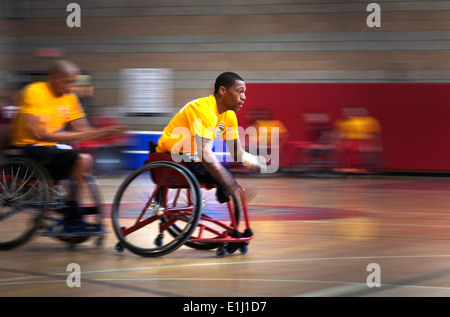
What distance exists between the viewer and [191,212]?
6641mm

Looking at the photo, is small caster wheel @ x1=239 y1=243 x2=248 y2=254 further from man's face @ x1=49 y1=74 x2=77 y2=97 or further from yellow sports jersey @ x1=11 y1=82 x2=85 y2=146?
man's face @ x1=49 y1=74 x2=77 y2=97

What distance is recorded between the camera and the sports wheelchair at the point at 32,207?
6.75 m

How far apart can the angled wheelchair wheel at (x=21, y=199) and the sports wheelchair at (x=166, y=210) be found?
64cm

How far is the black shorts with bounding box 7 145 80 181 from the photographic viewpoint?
272 inches

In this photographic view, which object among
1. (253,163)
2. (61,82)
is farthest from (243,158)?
(61,82)

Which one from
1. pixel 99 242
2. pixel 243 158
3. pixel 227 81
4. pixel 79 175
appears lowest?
pixel 99 242

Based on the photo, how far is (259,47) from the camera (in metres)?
21.6

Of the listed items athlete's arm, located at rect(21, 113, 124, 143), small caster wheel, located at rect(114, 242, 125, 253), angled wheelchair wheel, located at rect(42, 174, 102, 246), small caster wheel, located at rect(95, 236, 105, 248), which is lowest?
small caster wheel, located at rect(95, 236, 105, 248)

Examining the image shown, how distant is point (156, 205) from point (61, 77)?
1.44 m

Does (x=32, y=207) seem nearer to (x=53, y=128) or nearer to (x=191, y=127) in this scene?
(x=53, y=128)

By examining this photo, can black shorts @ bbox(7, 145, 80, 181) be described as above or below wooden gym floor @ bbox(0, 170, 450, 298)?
above

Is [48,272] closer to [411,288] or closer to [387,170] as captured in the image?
[411,288]

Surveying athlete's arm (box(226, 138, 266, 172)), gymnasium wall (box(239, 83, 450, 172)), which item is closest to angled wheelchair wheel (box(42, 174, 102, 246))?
athlete's arm (box(226, 138, 266, 172))

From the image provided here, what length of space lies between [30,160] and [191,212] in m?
1.41
